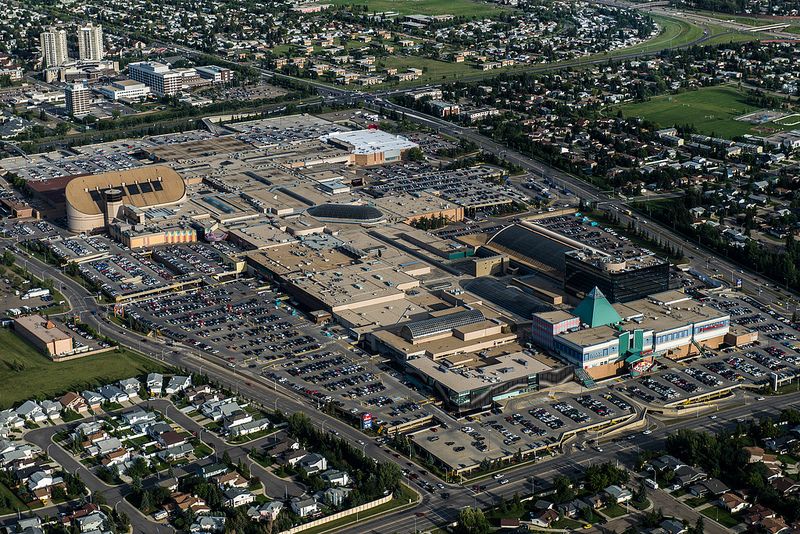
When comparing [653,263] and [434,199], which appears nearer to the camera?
[653,263]

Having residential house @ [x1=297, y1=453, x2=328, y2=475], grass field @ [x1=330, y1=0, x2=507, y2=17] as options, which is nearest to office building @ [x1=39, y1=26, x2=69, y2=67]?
grass field @ [x1=330, y1=0, x2=507, y2=17]

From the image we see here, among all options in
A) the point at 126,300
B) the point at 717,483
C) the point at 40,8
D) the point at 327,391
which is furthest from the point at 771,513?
the point at 40,8

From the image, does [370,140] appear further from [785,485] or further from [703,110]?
[785,485]

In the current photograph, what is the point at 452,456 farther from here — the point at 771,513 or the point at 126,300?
the point at 126,300

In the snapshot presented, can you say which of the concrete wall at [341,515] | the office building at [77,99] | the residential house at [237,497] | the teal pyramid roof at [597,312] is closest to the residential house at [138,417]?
the residential house at [237,497]

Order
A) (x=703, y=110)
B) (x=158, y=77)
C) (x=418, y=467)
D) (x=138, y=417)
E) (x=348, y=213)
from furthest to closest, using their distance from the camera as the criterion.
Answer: (x=158, y=77) < (x=703, y=110) < (x=348, y=213) < (x=138, y=417) < (x=418, y=467)

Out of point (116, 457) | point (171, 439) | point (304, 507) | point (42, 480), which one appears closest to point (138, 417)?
point (171, 439)
